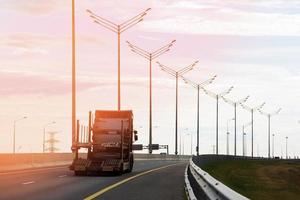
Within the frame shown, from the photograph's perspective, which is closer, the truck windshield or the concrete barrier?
the truck windshield

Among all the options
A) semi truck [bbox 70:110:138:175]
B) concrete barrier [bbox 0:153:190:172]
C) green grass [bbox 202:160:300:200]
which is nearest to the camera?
semi truck [bbox 70:110:138:175]

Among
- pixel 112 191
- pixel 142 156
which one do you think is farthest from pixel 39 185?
pixel 142 156

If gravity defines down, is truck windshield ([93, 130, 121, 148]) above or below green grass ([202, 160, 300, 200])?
above

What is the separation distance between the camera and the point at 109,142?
36875mm

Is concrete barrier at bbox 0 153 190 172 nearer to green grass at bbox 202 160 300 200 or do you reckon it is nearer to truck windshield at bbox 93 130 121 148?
truck windshield at bbox 93 130 121 148

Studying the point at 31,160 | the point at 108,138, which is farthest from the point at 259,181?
the point at 108,138

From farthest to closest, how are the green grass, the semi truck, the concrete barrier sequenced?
the green grass < the concrete barrier < the semi truck

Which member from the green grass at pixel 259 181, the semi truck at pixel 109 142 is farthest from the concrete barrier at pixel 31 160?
the green grass at pixel 259 181

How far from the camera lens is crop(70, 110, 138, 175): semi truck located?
3509 cm

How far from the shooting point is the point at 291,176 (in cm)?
7444

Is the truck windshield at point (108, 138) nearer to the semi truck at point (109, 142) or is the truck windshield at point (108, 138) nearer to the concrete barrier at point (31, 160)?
the semi truck at point (109, 142)

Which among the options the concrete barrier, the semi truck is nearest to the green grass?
the semi truck

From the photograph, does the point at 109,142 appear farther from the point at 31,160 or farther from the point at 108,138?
the point at 31,160

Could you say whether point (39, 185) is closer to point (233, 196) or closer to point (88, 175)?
point (88, 175)
